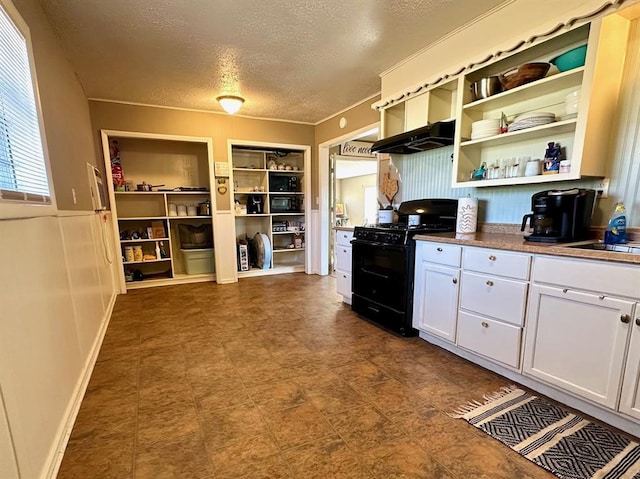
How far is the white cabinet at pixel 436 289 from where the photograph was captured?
2.22 m

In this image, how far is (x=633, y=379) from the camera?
140 centimetres

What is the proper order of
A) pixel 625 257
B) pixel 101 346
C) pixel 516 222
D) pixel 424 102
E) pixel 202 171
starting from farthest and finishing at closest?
pixel 202 171
pixel 424 102
pixel 101 346
pixel 516 222
pixel 625 257

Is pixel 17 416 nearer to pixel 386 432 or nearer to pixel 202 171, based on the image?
pixel 386 432

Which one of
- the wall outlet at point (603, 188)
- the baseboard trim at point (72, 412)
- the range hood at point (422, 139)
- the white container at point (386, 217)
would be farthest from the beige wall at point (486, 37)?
the baseboard trim at point (72, 412)

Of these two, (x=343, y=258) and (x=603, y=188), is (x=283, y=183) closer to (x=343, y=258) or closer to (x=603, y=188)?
(x=343, y=258)

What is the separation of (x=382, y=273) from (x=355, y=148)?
3.24 m

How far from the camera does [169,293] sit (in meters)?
4.03

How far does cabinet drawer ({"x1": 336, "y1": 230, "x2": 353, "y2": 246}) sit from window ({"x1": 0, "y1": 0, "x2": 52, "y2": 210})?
2.50 m

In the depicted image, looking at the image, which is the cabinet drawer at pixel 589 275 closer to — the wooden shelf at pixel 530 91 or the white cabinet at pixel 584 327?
the white cabinet at pixel 584 327

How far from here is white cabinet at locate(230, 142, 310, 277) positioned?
16.2ft

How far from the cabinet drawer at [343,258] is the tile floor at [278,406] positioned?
0.64 meters

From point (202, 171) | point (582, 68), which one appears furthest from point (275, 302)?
point (582, 68)

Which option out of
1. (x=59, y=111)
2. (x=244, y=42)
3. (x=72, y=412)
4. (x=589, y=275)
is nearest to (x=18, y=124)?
(x=59, y=111)

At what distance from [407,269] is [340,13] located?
6.49 feet
